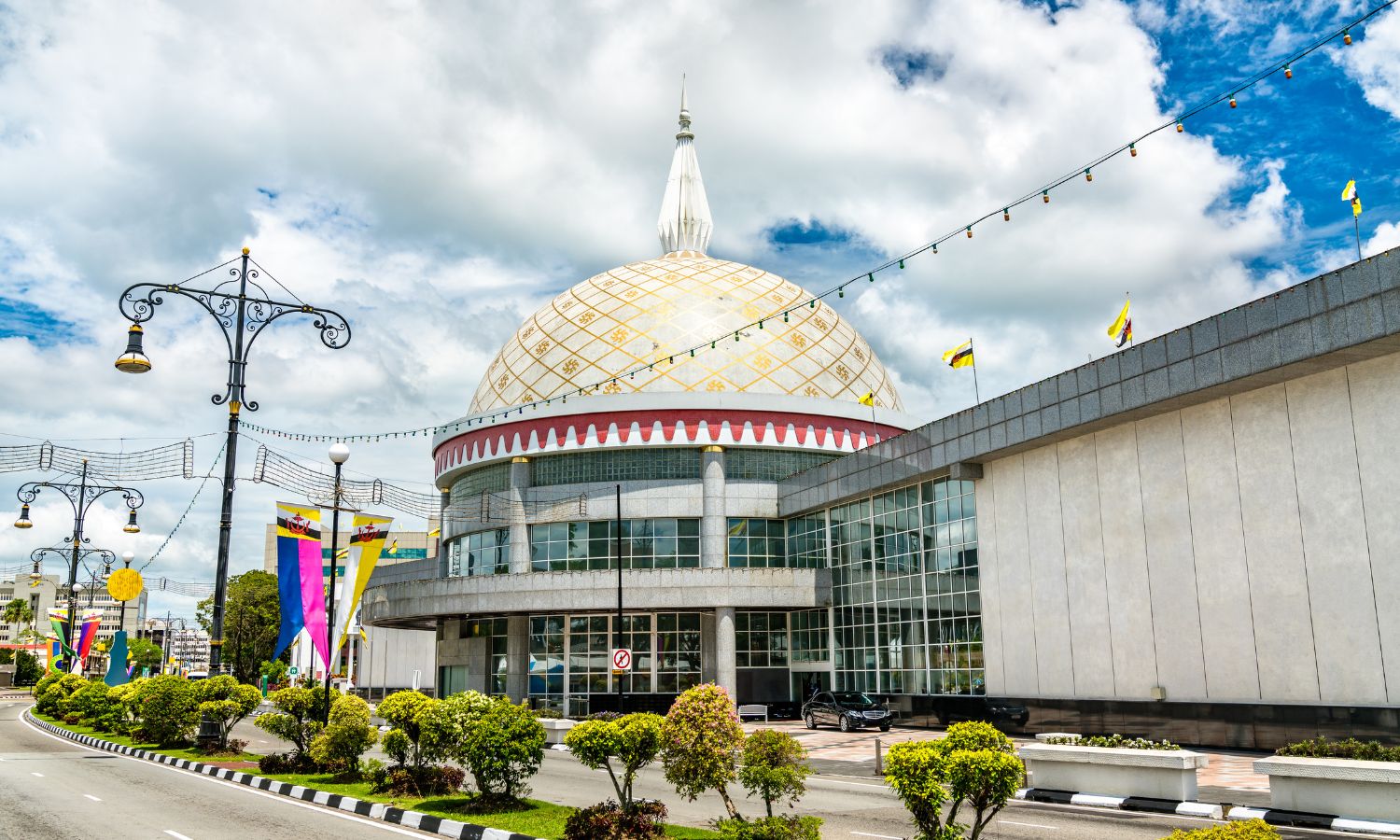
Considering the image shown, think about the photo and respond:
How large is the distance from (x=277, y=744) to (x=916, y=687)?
19.3 meters

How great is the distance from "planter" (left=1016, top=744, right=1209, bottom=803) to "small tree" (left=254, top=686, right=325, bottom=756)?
13261 millimetres

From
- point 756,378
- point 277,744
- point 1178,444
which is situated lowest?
point 277,744

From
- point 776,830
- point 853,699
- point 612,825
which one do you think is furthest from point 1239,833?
point 853,699

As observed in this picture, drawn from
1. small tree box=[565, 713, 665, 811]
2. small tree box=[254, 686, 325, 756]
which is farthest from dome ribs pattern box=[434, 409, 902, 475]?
small tree box=[565, 713, 665, 811]

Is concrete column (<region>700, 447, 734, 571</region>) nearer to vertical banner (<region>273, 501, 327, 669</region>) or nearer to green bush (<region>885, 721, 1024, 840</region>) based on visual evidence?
vertical banner (<region>273, 501, 327, 669</region>)

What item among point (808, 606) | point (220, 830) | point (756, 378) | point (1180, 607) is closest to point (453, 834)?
point (220, 830)

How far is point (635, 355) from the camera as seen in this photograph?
45062 mm

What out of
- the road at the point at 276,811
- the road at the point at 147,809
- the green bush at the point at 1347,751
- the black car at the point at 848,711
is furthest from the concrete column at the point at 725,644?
the green bush at the point at 1347,751

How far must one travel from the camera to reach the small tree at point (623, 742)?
40.6 ft

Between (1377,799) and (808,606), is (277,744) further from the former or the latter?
(1377,799)

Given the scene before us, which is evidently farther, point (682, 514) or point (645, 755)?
point (682, 514)

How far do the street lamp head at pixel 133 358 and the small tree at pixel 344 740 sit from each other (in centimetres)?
723

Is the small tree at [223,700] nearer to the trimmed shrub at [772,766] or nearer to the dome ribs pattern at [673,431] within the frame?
the trimmed shrub at [772,766]

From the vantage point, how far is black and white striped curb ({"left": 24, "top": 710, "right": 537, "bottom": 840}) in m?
13.0
